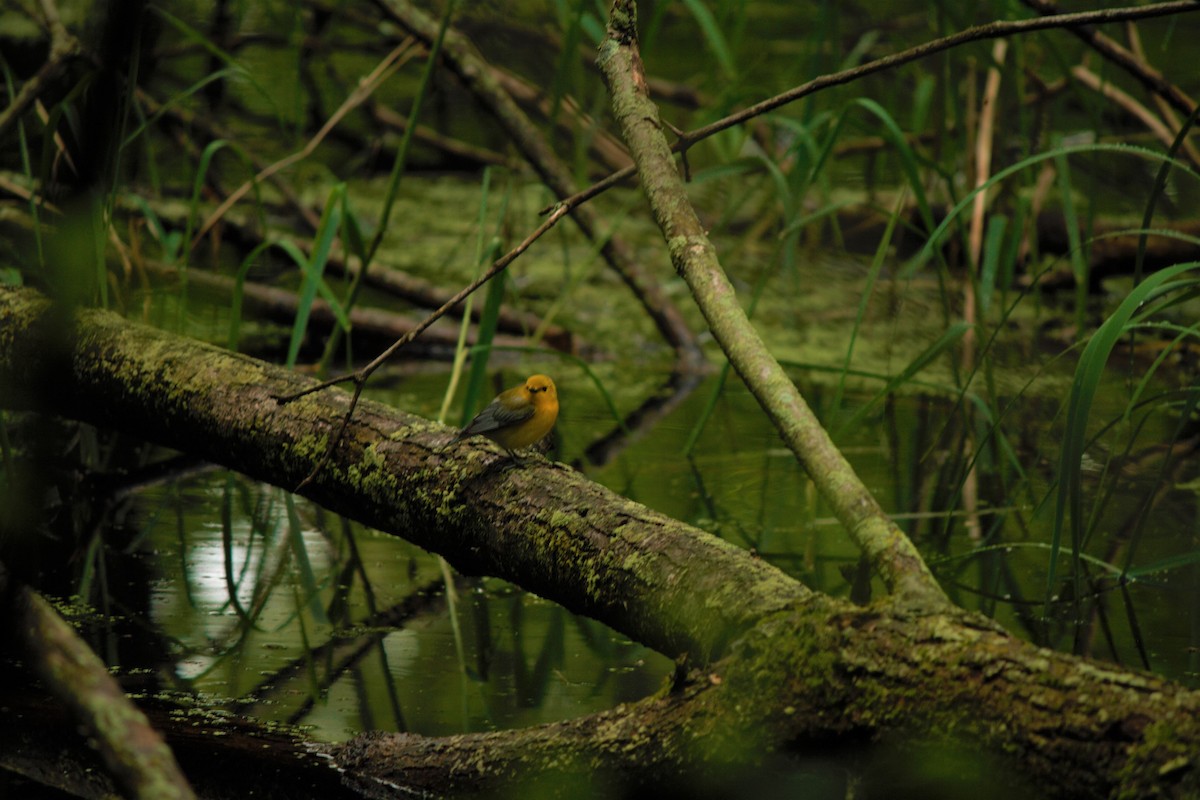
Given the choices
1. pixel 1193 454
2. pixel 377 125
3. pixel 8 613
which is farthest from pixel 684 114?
pixel 8 613

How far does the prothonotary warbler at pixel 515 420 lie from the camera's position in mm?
1571

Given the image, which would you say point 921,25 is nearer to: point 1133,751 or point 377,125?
point 377,125

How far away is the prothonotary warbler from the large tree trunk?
26 millimetres

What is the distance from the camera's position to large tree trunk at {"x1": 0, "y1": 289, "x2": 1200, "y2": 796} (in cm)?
96

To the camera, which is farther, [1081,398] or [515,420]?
[515,420]

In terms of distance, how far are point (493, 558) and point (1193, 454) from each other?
1686 millimetres


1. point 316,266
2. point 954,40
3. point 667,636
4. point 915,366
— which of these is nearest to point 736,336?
point 667,636

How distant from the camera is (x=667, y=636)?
131 cm

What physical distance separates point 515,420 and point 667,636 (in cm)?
38

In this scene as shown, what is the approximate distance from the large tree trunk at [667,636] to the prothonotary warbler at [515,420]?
0.03 meters

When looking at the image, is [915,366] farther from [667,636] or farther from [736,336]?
[667,636]

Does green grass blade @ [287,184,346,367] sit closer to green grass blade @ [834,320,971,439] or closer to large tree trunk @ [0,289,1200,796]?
large tree trunk @ [0,289,1200,796]

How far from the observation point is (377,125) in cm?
483

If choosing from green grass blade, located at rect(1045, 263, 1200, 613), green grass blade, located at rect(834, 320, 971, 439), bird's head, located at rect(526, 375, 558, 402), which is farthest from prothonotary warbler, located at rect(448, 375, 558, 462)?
green grass blade, located at rect(1045, 263, 1200, 613)
